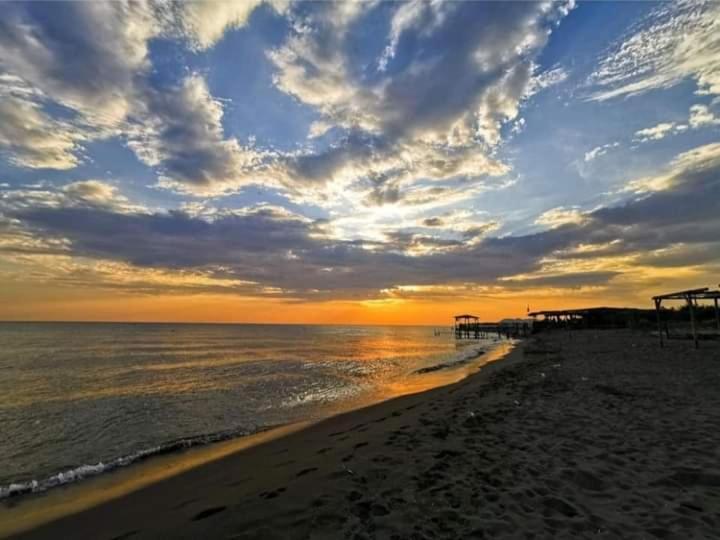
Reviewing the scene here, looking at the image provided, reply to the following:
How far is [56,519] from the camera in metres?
5.38

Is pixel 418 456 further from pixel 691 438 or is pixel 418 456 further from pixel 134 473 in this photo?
pixel 134 473

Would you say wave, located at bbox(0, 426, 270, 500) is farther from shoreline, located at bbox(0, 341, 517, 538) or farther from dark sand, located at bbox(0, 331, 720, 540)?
dark sand, located at bbox(0, 331, 720, 540)

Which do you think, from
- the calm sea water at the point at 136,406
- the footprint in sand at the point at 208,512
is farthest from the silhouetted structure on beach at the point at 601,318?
the footprint in sand at the point at 208,512

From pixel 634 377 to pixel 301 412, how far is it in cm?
1127

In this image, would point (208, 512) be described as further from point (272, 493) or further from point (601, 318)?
point (601, 318)

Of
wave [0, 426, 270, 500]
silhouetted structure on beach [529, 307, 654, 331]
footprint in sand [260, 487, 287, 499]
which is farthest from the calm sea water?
silhouetted structure on beach [529, 307, 654, 331]

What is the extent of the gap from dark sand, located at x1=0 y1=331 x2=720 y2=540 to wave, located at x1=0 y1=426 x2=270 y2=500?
1632 mm

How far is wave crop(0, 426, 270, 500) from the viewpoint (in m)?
6.55

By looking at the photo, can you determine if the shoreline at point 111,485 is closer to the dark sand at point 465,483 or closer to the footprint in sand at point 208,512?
the dark sand at point 465,483

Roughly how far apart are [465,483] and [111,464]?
6.83 m

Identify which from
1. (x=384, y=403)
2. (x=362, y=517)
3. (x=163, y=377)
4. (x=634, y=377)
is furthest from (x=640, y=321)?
(x=362, y=517)

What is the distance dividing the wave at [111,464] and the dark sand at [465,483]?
1.63m

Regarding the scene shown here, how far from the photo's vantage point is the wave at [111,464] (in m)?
6.55

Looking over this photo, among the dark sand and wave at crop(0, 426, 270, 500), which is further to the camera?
wave at crop(0, 426, 270, 500)
